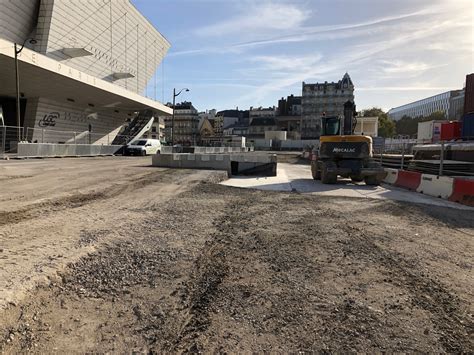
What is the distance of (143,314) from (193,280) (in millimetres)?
855

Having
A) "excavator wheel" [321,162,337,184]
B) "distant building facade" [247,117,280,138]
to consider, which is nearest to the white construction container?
"excavator wheel" [321,162,337,184]

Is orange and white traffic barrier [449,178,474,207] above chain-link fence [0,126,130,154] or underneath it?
underneath

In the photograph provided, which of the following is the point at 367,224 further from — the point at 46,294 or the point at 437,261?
the point at 46,294

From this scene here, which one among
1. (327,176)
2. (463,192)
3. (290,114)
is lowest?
(463,192)

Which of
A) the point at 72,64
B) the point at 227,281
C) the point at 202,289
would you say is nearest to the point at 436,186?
the point at 227,281

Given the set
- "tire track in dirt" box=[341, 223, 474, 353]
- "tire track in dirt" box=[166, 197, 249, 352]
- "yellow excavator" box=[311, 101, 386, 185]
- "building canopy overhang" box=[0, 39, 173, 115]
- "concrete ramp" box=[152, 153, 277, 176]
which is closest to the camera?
"tire track in dirt" box=[166, 197, 249, 352]

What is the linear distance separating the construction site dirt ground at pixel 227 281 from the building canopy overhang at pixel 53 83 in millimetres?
28928

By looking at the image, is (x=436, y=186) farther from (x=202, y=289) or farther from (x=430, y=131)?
(x=430, y=131)

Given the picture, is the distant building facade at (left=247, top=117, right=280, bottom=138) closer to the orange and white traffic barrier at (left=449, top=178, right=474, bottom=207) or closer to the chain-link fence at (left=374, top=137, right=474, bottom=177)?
the chain-link fence at (left=374, top=137, right=474, bottom=177)

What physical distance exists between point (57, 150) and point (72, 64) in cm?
1967

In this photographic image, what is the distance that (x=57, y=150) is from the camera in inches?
1141

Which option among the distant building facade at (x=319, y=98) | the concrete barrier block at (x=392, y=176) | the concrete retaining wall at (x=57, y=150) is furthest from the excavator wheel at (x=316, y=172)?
the distant building facade at (x=319, y=98)

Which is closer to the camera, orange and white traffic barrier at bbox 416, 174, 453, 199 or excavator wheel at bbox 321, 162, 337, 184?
orange and white traffic barrier at bbox 416, 174, 453, 199

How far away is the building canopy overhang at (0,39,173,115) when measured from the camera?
30950 mm
